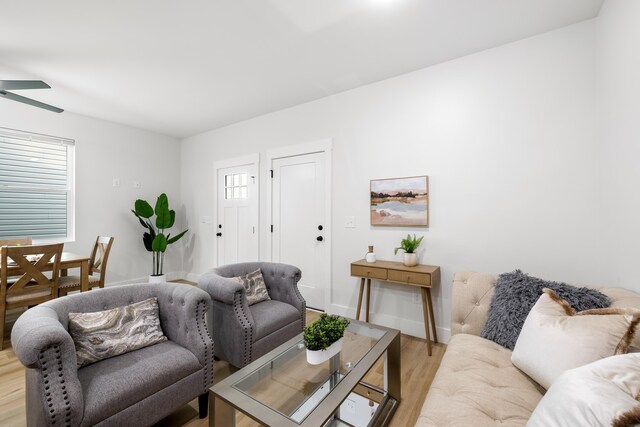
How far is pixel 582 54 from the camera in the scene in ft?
6.80

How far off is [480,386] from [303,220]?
103 inches

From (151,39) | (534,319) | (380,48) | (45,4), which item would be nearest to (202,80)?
(151,39)

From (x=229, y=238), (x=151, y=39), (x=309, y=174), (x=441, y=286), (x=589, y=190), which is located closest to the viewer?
(x=589, y=190)

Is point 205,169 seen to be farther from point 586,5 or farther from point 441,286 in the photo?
point 586,5

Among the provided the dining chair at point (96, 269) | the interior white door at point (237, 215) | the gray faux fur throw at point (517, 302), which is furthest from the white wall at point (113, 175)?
the gray faux fur throw at point (517, 302)

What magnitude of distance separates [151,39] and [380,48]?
1.92m

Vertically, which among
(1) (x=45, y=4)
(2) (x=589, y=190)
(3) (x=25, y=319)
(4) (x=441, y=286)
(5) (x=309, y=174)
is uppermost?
(1) (x=45, y=4)

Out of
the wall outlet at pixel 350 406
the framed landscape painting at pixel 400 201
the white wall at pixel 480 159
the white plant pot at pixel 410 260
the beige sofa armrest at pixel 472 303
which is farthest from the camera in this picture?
the framed landscape painting at pixel 400 201

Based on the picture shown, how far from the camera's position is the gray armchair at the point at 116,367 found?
3.81 ft

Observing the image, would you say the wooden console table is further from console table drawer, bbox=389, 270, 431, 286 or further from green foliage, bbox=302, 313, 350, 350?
green foliage, bbox=302, 313, 350, 350

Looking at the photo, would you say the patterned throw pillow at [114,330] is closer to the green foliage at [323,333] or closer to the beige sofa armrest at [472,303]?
the green foliage at [323,333]

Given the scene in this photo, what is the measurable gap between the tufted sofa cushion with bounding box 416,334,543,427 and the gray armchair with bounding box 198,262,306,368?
4.13 ft

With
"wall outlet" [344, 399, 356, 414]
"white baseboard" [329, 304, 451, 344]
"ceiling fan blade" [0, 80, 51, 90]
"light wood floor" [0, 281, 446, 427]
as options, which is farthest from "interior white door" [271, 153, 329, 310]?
"ceiling fan blade" [0, 80, 51, 90]

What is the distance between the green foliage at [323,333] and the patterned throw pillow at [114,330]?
Result: 96cm
